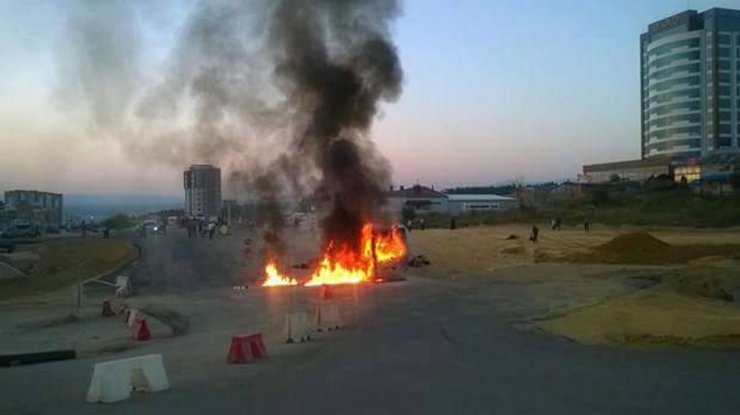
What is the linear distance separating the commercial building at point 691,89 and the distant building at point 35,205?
97.6 metres

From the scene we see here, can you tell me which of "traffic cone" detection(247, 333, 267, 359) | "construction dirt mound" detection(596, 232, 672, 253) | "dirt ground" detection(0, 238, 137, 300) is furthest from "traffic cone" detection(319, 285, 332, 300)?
"construction dirt mound" detection(596, 232, 672, 253)

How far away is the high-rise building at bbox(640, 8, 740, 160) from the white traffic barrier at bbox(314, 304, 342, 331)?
348 ft

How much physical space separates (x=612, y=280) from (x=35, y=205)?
145m

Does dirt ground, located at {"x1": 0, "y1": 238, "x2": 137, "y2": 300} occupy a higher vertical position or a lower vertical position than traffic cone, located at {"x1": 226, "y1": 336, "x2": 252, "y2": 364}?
lower

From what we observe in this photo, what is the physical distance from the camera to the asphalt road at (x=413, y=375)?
9125 mm

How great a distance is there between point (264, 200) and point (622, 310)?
54.7 ft

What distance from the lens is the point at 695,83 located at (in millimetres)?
118375

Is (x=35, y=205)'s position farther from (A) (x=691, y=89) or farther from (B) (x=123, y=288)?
(B) (x=123, y=288)

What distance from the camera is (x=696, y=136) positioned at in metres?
119

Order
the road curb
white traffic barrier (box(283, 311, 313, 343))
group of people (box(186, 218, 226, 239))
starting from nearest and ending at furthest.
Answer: white traffic barrier (box(283, 311, 313, 343)) → the road curb → group of people (box(186, 218, 226, 239))

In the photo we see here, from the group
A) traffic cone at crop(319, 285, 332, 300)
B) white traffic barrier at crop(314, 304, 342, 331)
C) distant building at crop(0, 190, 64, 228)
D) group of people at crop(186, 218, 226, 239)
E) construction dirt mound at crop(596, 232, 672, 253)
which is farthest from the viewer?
distant building at crop(0, 190, 64, 228)

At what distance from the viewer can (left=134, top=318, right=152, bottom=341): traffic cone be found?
17734 mm

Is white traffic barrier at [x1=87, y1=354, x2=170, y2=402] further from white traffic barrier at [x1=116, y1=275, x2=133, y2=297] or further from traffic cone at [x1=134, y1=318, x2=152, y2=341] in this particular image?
white traffic barrier at [x1=116, y1=275, x2=133, y2=297]

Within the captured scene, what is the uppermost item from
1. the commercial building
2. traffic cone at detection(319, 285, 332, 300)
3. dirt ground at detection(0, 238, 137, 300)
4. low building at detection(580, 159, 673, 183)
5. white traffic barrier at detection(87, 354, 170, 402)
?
the commercial building
